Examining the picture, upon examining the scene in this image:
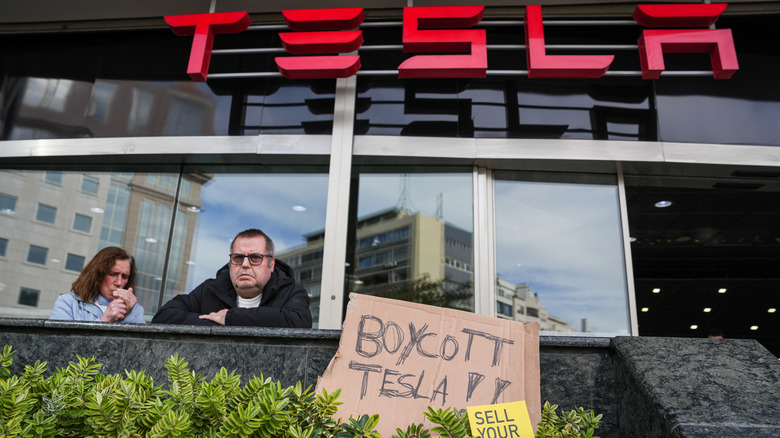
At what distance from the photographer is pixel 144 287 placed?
5.67 meters

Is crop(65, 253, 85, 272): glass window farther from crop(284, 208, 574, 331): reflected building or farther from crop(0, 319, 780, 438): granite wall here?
crop(0, 319, 780, 438): granite wall

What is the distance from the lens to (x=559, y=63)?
5328 millimetres

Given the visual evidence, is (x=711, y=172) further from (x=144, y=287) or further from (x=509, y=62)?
(x=144, y=287)

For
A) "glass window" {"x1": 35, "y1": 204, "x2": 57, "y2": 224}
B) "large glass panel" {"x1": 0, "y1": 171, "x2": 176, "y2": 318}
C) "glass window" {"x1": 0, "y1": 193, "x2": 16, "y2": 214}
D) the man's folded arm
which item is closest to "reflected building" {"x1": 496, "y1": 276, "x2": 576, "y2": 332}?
the man's folded arm

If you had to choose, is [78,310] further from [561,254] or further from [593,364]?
[561,254]

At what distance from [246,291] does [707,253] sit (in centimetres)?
959

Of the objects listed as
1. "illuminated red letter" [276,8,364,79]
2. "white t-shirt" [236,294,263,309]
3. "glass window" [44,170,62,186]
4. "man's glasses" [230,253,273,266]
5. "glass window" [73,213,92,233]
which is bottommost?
"white t-shirt" [236,294,263,309]

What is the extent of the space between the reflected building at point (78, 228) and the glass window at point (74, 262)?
0.03 ft

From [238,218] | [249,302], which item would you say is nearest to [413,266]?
[238,218]

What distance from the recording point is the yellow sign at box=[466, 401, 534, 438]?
70.0 inches

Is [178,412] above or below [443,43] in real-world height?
below

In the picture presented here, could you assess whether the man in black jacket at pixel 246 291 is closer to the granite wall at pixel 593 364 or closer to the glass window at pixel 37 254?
the granite wall at pixel 593 364

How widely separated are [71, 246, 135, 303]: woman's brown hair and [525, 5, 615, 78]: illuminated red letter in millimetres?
3936

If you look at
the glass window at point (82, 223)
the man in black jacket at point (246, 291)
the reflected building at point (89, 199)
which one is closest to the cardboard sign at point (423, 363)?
the man in black jacket at point (246, 291)
